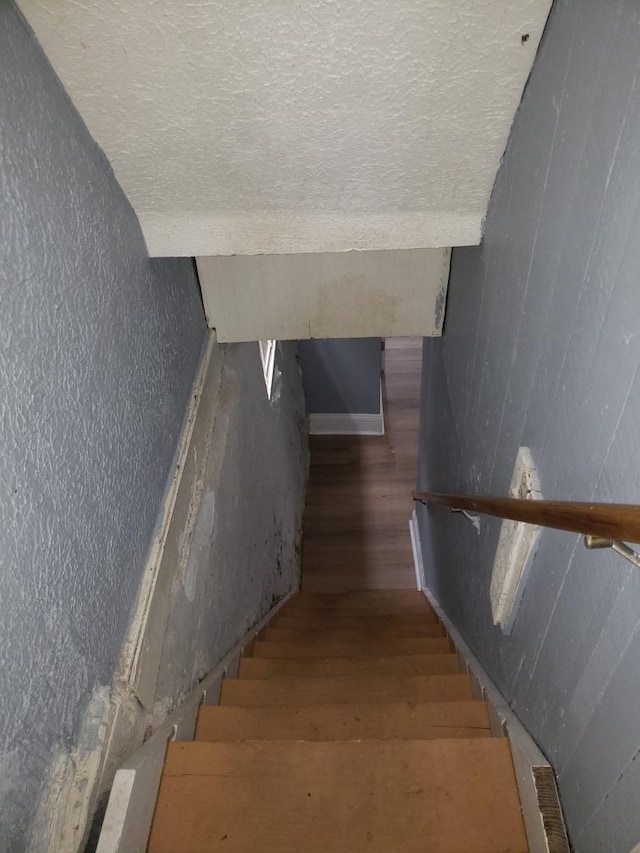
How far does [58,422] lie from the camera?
100 cm

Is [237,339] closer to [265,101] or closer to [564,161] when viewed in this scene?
[265,101]

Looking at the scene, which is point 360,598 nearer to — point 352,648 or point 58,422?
point 352,648

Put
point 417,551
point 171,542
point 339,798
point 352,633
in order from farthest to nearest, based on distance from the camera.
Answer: point 417,551
point 352,633
point 171,542
point 339,798

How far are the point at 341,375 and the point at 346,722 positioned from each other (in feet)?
13.0

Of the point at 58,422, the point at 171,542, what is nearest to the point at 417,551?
the point at 171,542

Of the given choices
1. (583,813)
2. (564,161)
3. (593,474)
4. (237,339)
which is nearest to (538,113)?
(564,161)

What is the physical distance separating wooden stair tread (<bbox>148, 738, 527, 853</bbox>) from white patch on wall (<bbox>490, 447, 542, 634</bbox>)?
0.31 meters

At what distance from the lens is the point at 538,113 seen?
1073mm

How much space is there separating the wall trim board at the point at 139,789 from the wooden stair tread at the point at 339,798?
45 millimetres

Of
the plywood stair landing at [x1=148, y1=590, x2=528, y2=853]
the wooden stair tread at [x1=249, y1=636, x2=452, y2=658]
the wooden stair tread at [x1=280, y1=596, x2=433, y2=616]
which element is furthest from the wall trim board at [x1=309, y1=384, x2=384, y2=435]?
the plywood stair landing at [x1=148, y1=590, x2=528, y2=853]

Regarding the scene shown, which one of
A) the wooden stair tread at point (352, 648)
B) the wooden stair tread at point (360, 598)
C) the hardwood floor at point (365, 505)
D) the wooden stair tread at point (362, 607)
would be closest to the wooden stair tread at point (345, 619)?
the wooden stair tread at point (362, 607)

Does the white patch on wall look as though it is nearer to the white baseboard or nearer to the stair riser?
the stair riser

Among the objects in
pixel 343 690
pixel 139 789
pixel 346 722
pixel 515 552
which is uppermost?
pixel 515 552

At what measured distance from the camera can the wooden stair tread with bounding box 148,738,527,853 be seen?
1.20 meters
